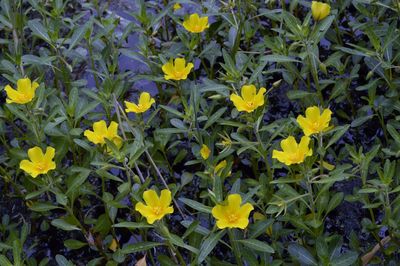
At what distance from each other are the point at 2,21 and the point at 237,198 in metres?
1.57

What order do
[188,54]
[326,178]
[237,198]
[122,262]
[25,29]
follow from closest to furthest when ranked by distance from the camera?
[237,198] < [326,178] < [122,262] < [188,54] < [25,29]

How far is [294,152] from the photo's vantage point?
83.4 inches

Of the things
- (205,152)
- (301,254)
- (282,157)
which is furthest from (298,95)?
(301,254)

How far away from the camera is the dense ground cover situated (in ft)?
7.09

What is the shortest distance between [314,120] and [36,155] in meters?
0.90

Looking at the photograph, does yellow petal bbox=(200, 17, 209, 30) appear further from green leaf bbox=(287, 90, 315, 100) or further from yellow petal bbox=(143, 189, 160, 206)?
yellow petal bbox=(143, 189, 160, 206)

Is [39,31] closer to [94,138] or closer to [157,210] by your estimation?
[94,138]

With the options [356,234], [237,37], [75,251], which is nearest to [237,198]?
[356,234]

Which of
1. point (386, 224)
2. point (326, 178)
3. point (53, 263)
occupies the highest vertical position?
point (326, 178)

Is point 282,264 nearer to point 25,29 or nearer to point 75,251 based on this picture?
point 75,251

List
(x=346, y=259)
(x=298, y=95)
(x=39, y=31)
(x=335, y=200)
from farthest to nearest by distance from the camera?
(x=39, y=31)
(x=298, y=95)
(x=335, y=200)
(x=346, y=259)

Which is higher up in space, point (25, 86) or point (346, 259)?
point (25, 86)

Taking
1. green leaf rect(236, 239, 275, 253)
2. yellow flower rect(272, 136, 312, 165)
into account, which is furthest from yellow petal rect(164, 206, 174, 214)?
yellow flower rect(272, 136, 312, 165)

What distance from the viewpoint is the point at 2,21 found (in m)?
3.06
